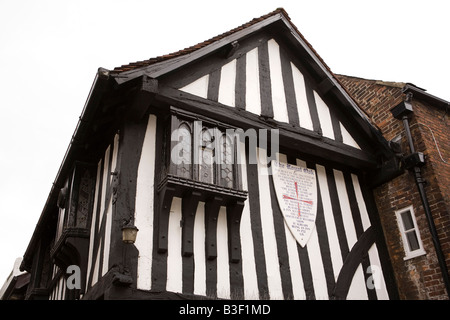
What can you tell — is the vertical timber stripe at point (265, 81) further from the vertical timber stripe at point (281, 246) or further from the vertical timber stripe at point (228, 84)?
the vertical timber stripe at point (281, 246)

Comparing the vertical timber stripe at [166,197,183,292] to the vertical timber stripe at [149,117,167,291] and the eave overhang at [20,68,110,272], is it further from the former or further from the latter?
the eave overhang at [20,68,110,272]

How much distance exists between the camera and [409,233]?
22.1ft

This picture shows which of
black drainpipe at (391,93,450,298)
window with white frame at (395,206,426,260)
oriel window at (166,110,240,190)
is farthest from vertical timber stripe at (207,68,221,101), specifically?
window with white frame at (395,206,426,260)

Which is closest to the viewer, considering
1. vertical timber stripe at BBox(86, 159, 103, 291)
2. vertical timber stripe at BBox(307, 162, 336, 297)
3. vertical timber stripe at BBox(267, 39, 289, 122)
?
vertical timber stripe at BBox(86, 159, 103, 291)

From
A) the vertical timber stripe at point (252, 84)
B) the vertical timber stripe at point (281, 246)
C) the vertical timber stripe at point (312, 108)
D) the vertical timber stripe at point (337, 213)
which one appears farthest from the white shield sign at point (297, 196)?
the vertical timber stripe at point (252, 84)

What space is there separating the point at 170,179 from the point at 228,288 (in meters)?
1.57

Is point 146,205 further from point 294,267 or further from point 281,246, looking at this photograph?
point 294,267

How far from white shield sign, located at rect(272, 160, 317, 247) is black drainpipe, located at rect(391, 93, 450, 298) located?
63.4 inches

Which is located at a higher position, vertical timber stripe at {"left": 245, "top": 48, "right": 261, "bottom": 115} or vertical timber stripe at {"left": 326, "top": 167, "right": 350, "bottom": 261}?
vertical timber stripe at {"left": 245, "top": 48, "right": 261, "bottom": 115}

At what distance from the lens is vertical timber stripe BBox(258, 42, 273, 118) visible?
6.70 meters

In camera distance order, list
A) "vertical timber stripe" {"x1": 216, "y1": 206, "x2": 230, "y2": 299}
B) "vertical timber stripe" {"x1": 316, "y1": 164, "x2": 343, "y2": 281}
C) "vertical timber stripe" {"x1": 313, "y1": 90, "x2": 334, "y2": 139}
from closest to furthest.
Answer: "vertical timber stripe" {"x1": 216, "y1": 206, "x2": 230, "y2": 299}, "vertical timber stripe" {"x1": 316, "y1": 164, "x2": 343, "y2": 281}, "vertical timber stripe" {"x1": 313, "y1": 90, "x2": 334, "y2": 139}

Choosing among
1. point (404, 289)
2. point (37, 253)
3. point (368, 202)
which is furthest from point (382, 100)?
point (37, 253)

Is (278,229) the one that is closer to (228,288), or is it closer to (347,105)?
(228,288)
